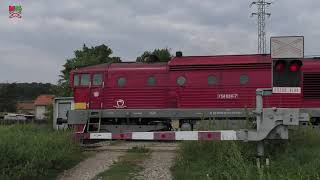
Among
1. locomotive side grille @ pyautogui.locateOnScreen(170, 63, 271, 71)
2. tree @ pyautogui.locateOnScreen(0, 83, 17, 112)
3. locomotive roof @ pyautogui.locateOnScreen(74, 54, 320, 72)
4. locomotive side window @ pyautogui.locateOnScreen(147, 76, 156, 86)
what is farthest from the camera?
tree @ pyautogui.locateOnScreen(0, 83, 17, 112)

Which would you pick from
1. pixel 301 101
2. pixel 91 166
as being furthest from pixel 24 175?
pixel 301 101

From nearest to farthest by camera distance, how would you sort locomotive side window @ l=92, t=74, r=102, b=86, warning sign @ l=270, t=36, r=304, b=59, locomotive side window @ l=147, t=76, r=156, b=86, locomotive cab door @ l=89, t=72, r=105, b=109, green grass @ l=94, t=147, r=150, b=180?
warning sign @ l=270, t=36, r=304, b=59 → green grass @ l=94, t=147, r=150, b=180 → locomotive side window @ l=147, t=76, r=156, b=86 → locomotive cab door @ l=89, t=72, r=105, b=109 → locomotive side window @ l=92, t=74, r=102, b=86

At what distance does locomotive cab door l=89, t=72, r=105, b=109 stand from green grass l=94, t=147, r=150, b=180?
18.3 feet

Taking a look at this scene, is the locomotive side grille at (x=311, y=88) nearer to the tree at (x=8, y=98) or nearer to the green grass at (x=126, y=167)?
the green grass at (x=126, y=167)

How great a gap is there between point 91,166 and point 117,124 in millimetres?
7577

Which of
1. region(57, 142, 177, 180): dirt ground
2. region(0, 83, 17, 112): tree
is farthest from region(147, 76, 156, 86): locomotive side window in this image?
region(0, 83, 17, 112): tree

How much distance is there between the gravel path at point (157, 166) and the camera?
10.2 meters

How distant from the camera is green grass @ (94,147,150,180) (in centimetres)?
1001

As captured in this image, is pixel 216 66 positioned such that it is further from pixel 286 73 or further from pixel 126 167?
pixel 286 73

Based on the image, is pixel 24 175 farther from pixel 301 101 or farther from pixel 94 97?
pixel 301 101

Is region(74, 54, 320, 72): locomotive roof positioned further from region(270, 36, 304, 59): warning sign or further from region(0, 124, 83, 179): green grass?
region(270, 36, 304, 59): warning sign

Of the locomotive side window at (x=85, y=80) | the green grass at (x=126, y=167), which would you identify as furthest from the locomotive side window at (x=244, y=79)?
the locomotive side window at (x=85, y=80)

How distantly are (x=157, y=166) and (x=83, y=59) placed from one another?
149 ft

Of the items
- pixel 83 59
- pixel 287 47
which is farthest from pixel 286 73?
pixel 83 59
